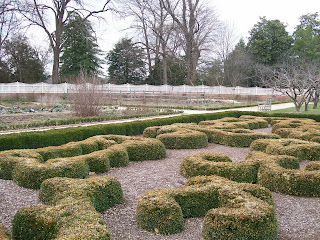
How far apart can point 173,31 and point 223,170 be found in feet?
91.1

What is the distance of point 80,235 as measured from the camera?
2.35 m

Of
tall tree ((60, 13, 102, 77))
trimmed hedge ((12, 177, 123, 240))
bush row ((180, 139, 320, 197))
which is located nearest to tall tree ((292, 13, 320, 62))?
tall tree ((60, 13, 102, 77))

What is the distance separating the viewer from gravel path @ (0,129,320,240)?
10.1 feet

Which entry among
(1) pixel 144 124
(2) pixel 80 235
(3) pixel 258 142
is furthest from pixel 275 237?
(1) pixel 144 124

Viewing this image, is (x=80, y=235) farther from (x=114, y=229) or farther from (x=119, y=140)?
(x=119, y=140)

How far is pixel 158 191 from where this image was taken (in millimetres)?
3537

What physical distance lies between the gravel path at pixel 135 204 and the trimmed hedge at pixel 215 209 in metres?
0.13

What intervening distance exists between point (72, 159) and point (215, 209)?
2.71 meters

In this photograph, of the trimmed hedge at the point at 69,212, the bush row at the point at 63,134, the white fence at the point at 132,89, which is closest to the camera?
the trimmed hedge at the point at 69,212

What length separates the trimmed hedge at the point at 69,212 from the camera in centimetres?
249

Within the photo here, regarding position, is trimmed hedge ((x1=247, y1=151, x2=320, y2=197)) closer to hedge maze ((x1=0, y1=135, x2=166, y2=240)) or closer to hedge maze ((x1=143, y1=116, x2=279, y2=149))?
hedge maze ((x1=0, y1=135, x2=166, y2=240))

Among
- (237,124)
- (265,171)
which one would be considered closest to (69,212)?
(265,171)

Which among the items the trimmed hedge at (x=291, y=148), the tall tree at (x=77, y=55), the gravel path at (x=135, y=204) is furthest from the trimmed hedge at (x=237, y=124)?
the tall tree at (x=77, y=55)

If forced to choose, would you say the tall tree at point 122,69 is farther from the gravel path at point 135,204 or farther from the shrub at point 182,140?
the gravel path at point 135,204
